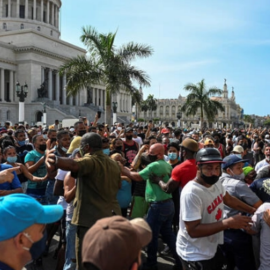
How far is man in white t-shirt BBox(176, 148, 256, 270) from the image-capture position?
302 centimetres

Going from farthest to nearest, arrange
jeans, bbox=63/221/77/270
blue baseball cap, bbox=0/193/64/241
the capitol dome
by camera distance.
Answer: the capitol dome → jeans, bbox=63/221/77/270 → blue baseball cap, bbox=0/193/64/241

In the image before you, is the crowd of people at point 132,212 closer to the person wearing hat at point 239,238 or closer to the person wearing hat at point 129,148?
the person wearing hat at point 239,238

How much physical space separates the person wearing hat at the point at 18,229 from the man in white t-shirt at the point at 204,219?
159 cm

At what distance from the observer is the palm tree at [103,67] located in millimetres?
18938

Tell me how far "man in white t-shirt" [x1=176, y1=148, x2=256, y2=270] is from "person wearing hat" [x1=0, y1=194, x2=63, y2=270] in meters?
1.59

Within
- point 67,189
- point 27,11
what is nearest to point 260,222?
point 67,189

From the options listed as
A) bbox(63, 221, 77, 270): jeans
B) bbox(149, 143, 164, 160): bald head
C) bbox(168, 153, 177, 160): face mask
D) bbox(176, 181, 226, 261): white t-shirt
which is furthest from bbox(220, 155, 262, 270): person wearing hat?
bbox(168, 153, 177, 160): face mask

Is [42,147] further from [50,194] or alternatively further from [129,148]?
[129,148]

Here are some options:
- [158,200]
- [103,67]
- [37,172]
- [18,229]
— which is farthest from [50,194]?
[103,67]

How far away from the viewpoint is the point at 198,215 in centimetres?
304

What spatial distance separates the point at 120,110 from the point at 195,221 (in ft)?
238

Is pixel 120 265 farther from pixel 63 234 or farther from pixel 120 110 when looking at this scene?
pixel 120 110

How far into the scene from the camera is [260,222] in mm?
3391

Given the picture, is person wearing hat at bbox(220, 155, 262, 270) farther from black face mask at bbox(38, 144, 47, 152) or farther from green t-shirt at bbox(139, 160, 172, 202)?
black face mask at bbox(38, 144, 47, 152)
